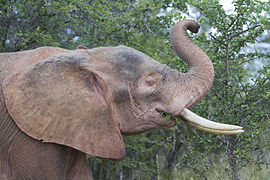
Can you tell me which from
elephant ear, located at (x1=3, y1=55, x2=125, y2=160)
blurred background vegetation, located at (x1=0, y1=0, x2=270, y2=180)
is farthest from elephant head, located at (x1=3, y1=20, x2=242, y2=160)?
blurred background vegetation, located at (x1=0, y1=0, x2=270, y2=180)

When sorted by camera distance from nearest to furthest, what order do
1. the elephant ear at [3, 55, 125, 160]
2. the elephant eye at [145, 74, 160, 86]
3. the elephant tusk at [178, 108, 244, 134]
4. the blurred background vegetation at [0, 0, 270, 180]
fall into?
the elephant ear at [3, 55, 125, 160] → the elephant tusk at [178, 108, 244, 134] → the elephant eye at [145, 74, 160, 86] → the blurred background vegetation at [0, 0, 270, 180]

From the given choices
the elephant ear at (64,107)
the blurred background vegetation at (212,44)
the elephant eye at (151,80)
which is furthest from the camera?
the blurred background vegetation at (212,44)

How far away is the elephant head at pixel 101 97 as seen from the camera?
9.93 ft

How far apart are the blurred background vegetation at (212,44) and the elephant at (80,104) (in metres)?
1.22

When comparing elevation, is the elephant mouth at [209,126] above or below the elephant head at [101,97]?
below

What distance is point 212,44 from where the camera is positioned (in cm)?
495

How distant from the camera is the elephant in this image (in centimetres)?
302

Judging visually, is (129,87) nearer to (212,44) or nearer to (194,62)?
(194,62)

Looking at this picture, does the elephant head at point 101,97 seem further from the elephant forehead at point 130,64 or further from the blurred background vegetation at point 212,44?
the blurred background vegetation at point 212,44

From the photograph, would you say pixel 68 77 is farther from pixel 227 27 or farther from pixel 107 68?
pixel 227 27

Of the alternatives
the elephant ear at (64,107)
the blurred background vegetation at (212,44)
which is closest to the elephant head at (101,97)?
the elephant ear at (64,107)

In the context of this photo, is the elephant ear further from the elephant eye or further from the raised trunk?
the raised trunk

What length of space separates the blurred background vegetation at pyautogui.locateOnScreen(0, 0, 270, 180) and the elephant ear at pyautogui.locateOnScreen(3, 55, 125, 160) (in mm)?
1352

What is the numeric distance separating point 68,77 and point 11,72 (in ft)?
1.47
